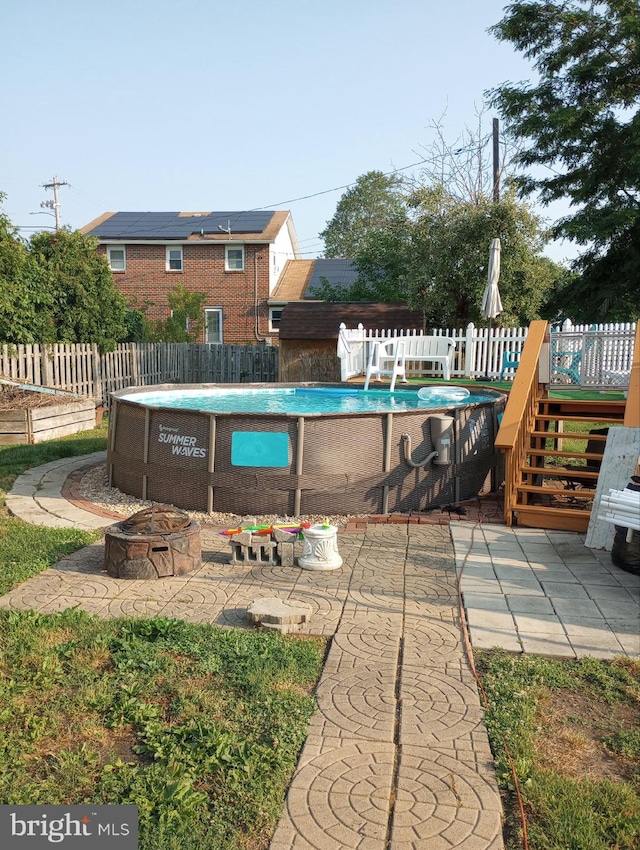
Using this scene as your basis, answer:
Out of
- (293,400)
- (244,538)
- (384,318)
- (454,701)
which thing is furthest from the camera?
(384,318)

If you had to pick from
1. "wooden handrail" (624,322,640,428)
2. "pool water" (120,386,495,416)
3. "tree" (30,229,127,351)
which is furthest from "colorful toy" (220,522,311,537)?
"tree" (30,229,127,351)

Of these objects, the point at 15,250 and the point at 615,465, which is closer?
the point at 615,465

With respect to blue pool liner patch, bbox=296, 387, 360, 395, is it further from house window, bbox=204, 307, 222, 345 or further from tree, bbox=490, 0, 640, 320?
house window, bbox=204, 307, 222, 345

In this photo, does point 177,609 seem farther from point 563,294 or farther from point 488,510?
point 563,294

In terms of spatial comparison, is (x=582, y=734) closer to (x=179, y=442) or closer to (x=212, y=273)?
(x=179, y=442)

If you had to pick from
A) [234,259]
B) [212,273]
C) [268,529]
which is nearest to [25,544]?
[268,529]

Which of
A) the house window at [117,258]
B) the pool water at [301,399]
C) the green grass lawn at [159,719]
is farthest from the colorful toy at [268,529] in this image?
the house window at [117,258]

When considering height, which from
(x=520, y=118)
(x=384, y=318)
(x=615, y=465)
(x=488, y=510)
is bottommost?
(x=488, y=510)

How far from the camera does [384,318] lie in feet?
64.1

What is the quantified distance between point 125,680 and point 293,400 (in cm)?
914

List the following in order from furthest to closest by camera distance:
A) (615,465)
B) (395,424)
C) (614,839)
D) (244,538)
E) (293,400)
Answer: (293,400) < (395,424) < (615,465) < (244,538) < (614,839)

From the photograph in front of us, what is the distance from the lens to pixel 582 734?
3512 mm

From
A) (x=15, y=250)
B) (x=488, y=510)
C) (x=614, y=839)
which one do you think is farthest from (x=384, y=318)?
(x=614, y=839)

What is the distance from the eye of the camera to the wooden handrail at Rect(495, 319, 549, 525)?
7.39 meters
